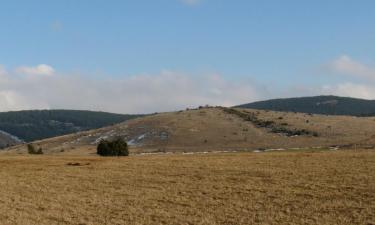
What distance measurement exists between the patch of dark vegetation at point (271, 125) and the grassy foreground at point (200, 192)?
64.6m

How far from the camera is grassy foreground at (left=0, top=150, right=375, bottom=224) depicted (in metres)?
29.9

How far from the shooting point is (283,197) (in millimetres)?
33250

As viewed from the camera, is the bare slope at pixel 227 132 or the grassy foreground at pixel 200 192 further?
the bare slope at pixel 227 132

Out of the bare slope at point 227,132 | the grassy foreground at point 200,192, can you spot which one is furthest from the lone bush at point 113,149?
the bare slope at point 227,132

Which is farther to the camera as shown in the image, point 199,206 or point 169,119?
point 169,119

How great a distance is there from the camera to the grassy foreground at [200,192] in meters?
29.9

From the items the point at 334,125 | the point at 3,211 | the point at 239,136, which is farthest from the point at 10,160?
the point at 334,125

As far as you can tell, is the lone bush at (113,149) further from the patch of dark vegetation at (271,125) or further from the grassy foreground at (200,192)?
the patch of dark vegetation at (271,125)

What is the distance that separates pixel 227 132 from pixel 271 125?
10.7 meters

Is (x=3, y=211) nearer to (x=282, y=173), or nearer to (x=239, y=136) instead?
(x=282, y=173)

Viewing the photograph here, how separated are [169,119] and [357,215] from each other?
394 ft

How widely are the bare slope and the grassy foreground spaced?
54.0 meters

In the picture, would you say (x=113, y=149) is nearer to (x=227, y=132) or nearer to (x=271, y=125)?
(x=227, y=132)

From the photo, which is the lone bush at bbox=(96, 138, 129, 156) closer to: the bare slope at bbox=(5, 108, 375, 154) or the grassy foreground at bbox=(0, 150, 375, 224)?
the grassy foreground at bbox=(0, 150, 375, 224)
